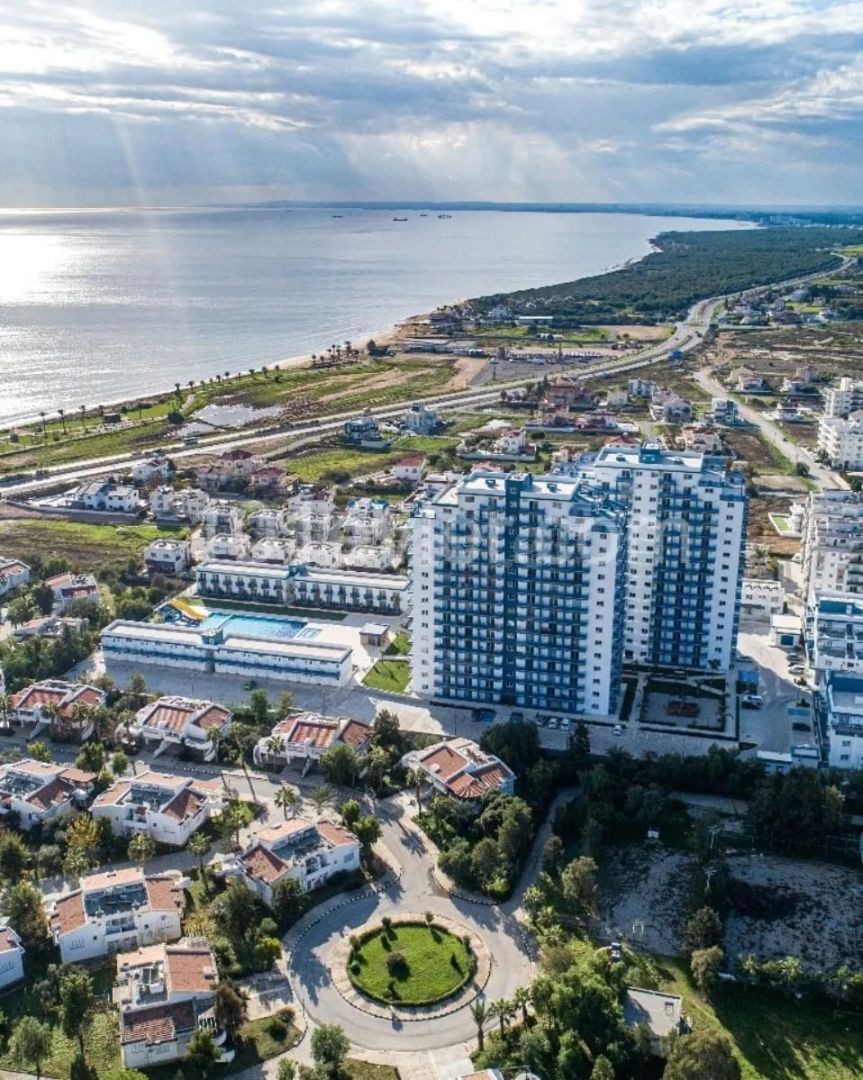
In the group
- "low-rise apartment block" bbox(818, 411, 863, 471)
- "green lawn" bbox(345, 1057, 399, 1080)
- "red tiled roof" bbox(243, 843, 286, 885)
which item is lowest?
"green lawn" bbox(345, 1057, 399, 1080)

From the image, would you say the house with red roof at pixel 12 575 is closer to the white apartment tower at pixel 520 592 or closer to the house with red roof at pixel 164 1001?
the white apartment tower at pixel 520 592

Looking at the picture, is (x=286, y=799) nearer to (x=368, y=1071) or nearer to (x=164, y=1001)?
(x=164, y=1001)

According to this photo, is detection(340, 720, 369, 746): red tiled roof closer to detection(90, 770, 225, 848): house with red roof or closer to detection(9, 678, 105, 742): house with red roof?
detection(90, 770, 225, 848): house with red roof

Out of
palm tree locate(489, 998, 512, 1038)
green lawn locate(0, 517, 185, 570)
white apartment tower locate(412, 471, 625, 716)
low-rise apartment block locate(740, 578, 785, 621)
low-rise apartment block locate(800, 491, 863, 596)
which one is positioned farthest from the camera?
green lawn locate(0, 517, 185, 570)

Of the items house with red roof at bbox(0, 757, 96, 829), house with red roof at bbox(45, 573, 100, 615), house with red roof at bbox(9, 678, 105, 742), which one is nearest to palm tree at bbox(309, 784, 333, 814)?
house with red roof at bbox(0, 757, 96, 829)

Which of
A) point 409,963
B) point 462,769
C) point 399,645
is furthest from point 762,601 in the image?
point 409,963

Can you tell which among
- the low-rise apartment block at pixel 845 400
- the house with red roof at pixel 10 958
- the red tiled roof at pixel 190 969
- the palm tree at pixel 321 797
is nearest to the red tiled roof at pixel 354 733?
the palm tree at pixel 321 797
